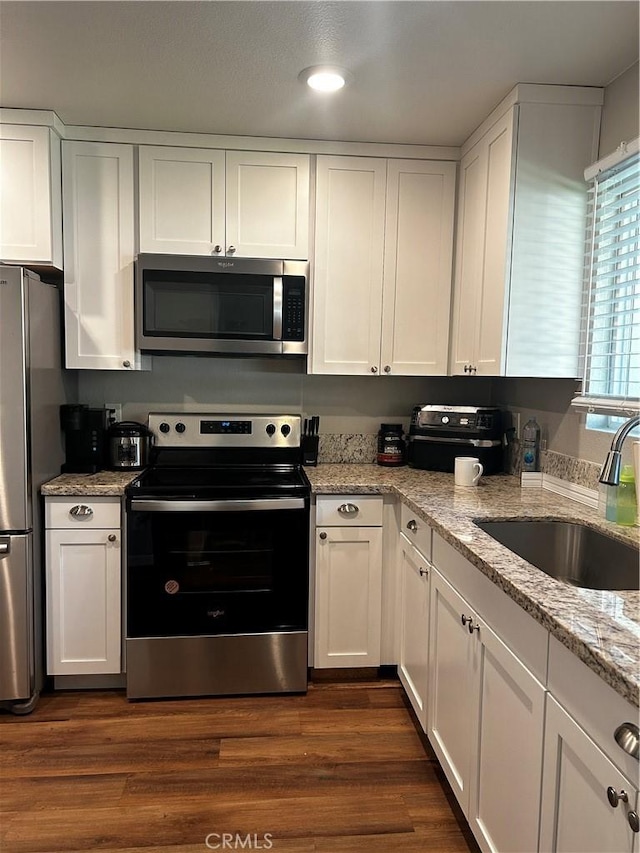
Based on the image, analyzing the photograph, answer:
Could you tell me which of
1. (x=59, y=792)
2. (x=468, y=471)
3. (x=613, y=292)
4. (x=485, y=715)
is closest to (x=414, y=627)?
(x=468, y=471)

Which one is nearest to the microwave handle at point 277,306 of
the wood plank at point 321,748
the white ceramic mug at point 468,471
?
the white ceramic mug at point 468,471

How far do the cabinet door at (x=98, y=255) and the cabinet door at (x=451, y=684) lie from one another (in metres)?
1.74

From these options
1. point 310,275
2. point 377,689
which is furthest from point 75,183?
point 377,689

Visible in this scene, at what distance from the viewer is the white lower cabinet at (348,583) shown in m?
2.58

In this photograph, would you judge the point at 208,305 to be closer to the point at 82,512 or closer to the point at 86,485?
the point at 86,485

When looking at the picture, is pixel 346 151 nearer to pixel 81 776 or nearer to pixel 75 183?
pixel 75 183

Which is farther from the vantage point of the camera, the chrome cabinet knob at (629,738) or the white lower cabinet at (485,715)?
the white lower cabinet at (485,715)

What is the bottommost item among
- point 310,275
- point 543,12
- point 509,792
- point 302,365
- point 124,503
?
point 509,792

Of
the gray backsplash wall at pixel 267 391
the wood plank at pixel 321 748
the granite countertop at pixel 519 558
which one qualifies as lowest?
the wood plank at pixel 321 748

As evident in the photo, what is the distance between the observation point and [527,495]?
235 cm

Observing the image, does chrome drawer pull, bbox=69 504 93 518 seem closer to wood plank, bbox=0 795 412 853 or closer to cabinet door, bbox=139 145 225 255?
wood plank, bbox=0 795 412 853

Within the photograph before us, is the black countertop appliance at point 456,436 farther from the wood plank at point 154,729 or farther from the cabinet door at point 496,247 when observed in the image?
the wood plank at point 154,729

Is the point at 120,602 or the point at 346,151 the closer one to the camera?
the point at 120,602

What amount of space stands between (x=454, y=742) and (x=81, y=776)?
1282 millimetres
